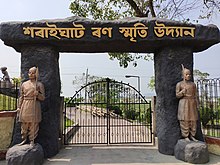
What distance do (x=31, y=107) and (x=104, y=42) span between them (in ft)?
8.41

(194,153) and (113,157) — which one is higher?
(194,153)

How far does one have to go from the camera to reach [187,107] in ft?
21.2

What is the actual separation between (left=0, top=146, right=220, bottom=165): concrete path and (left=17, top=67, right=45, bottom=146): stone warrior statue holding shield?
864 mm

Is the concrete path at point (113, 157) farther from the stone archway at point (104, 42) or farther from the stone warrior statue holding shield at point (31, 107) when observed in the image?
the stone warrior statue holding shield at point (31, 107)

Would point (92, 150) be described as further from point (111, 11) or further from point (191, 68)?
point (111, 11)

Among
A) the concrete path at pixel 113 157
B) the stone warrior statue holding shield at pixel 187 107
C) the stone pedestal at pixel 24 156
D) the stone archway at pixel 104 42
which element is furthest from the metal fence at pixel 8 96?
the stone warrior statue holding shield at pixel 187 107


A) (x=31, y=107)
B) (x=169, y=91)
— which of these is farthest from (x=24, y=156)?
(x=169, y=91)

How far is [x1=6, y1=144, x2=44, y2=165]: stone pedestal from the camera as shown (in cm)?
559

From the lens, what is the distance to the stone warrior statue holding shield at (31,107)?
5.92 metres

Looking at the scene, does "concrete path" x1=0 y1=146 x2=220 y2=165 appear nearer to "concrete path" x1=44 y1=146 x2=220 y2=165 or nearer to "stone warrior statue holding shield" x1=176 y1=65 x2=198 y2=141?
"concrete path" x1=44 y1=146 x2=220 y2=165

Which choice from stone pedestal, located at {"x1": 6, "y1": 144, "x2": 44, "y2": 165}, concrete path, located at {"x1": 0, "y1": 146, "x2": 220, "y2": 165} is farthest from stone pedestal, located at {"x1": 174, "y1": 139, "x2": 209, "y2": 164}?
stone pedestal, located at {"x1": 6, "y1": 144, "x2": 44, "y2": 165}

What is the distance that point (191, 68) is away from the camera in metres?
7.16

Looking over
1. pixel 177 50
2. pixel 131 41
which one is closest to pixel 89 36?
pixel 131 41

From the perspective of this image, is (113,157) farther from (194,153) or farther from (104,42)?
(104,42)
